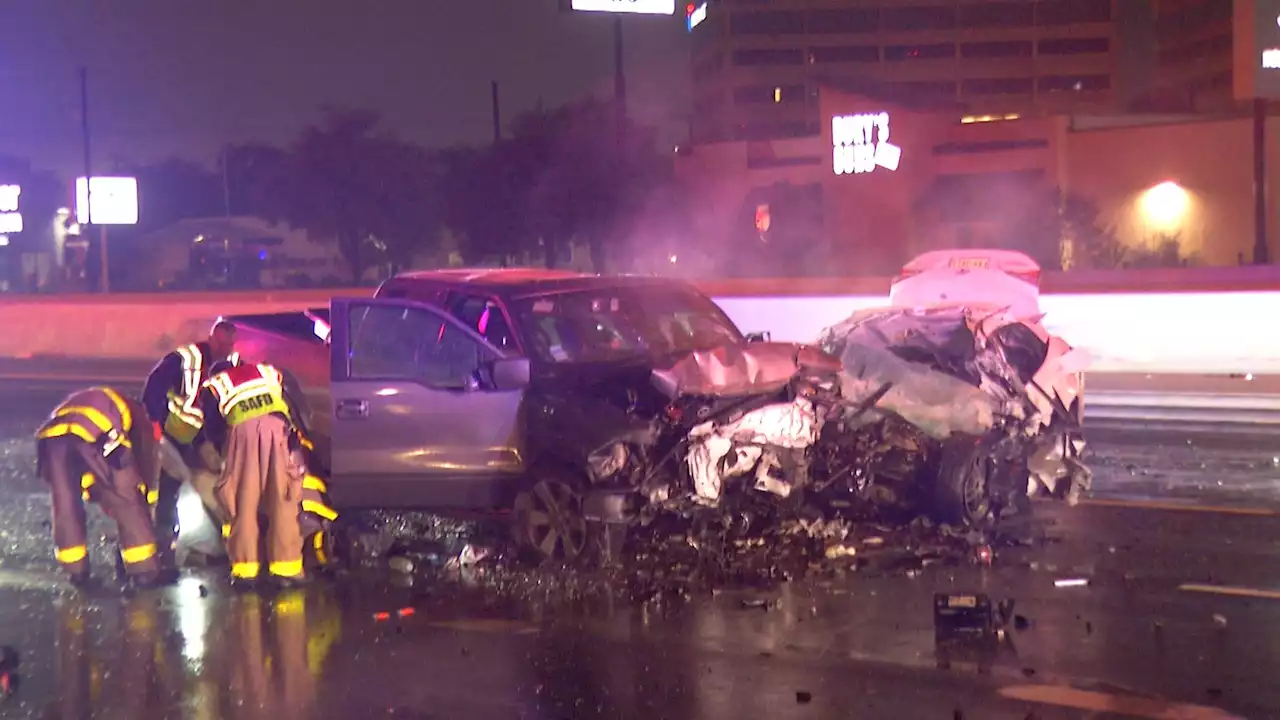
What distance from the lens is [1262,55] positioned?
111 feet

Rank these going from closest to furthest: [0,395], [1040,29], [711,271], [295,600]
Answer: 1. [295,600]
2. [0,395]
3. [711,271]
4. [1040,29]

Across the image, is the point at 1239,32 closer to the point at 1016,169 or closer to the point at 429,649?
the point at 1016,169

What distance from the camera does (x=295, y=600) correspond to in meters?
8.52

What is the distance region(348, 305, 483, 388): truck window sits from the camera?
9164mm

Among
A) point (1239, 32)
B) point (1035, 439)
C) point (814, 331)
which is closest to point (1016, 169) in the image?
point (1239, 32)

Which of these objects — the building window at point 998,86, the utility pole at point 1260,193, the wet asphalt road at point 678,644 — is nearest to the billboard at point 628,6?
the utility pole at point 1260,193

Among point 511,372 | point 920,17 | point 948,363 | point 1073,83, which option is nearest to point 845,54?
point 920,17

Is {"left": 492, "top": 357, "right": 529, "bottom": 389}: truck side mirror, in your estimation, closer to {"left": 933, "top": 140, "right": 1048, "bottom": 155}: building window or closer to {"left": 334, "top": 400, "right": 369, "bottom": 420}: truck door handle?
{"left": 334, "top": 400, "right": 369, "bottom": 420}: truck door handle

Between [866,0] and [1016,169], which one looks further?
[866,0]

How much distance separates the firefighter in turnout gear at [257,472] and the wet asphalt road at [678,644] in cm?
26

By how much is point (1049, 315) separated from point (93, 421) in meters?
14.5

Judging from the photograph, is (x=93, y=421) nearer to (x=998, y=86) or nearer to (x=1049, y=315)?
(x=1049, y=315)

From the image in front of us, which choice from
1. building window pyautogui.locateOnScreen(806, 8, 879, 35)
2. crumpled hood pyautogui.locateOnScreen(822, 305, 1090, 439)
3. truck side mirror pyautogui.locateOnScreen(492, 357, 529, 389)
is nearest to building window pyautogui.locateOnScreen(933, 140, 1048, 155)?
crumpled hood pyautogui.locateOnScreen(822, 305, 1090, 439)

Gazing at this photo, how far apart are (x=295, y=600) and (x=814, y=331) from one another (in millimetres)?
14098
